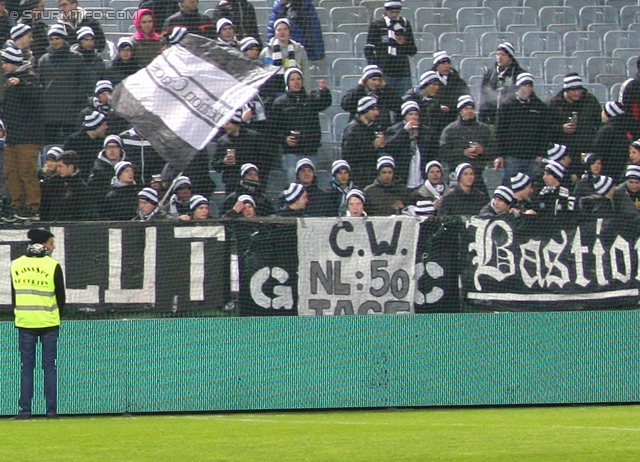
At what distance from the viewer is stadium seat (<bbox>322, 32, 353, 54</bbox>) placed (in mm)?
17625

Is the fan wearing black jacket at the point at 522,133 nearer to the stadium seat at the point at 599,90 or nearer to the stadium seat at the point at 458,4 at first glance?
the stadium seat at the point at 599,90

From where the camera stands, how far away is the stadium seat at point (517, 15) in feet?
61.0

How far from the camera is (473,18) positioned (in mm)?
18500

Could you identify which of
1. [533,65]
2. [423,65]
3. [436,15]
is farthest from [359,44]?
[533,65]

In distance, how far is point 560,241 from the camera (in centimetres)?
1348

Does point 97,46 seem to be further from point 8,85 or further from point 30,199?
point 30,199

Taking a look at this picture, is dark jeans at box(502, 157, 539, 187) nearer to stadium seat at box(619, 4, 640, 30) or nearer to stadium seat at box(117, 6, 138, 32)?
stadium seat at box(619, 4, 640, 30)

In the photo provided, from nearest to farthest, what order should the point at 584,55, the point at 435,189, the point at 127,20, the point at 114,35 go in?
the point at 435,189, the point at 114,35, the point at 127,20, the point at 584,55

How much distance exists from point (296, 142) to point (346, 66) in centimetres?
283

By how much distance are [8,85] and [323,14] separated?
532 centimetres

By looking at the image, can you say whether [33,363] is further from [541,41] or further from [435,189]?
[541,41]

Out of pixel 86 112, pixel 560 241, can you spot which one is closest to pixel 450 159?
pixel 560 241

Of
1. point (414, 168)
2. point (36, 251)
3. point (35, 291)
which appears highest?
point (414, 168)

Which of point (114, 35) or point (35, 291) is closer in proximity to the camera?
point (35, 291)
